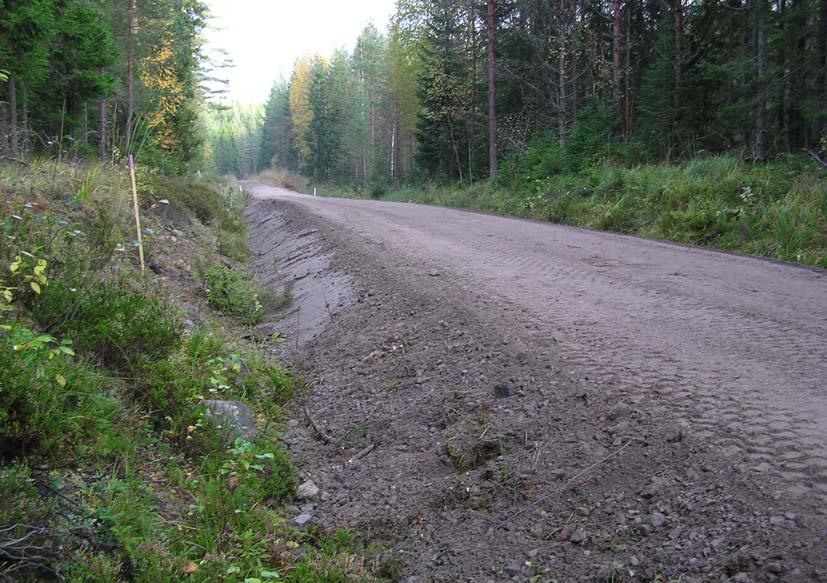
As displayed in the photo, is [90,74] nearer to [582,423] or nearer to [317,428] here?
[317,428]

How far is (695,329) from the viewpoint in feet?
14.1

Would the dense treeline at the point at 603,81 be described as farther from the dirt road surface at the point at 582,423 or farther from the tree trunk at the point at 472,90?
the dirt road surface at the point at 582,423

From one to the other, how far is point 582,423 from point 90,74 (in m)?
13.0

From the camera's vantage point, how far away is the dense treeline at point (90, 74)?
8.93m

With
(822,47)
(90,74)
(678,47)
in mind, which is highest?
(678,47)

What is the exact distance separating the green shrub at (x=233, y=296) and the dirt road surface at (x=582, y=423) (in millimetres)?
1484

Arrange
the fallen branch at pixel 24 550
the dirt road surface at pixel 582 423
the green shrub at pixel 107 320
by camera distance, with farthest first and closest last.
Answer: the green shrub at pixel 107 320, the dirt road surface at pixel 582 423, the fallen branch at pixel 24 550

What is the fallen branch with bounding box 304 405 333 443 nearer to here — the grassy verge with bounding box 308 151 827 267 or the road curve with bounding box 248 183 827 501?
the road curve with bounding box 248 183 827 501

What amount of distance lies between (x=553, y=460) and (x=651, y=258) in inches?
193

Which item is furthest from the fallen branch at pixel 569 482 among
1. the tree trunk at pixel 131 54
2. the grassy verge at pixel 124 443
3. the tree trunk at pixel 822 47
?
the tree trunk at pixel 131 54

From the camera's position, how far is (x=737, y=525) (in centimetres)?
233

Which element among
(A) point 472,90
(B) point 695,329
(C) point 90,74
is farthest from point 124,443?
(A) point 472,90

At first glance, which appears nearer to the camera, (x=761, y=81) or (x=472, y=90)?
(x=761, y=81)

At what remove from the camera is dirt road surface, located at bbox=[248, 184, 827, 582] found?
2441 millimetres
